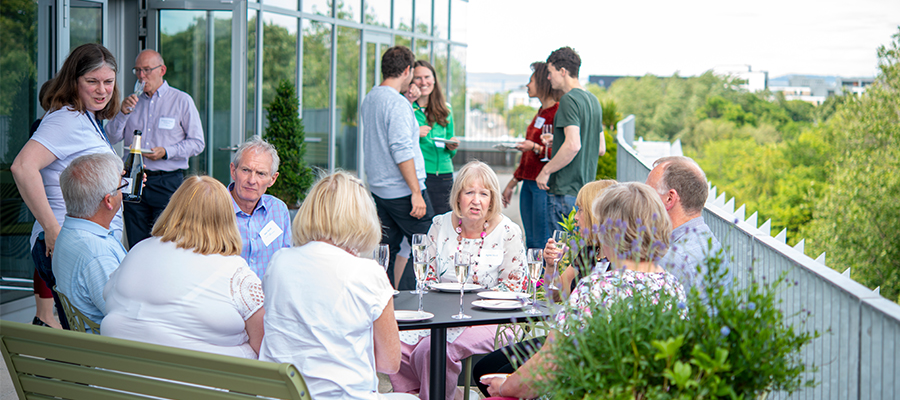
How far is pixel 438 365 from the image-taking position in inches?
109

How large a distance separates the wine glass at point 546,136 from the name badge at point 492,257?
1.62 meters

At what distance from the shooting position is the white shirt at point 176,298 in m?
2.07

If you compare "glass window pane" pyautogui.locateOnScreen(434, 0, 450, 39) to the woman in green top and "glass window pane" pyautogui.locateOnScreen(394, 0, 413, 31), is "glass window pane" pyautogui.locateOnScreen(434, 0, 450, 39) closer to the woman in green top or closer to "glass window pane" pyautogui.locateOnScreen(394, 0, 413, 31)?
"glass window pane" pyautogui.locateOnScreen(394, 0, 413, 31)

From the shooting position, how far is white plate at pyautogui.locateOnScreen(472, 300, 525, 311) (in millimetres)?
2723

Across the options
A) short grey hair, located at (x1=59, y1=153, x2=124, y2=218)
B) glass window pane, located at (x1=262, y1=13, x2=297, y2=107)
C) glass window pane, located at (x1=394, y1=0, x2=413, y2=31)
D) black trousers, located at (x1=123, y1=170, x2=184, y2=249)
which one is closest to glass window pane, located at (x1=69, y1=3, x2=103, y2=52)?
black trousers, located at (x1=123, y1=170, x2=184, y2=249)

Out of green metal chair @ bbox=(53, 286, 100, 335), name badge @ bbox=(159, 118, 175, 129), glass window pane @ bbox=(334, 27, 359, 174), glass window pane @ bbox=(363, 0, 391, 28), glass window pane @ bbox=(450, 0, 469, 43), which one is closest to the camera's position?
green metal chair @ bbox=(53, 286, 100, 335)

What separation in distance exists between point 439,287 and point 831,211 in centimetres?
3549

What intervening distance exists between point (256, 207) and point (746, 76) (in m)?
75.0

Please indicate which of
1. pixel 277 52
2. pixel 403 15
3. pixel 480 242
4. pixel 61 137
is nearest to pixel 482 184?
pixel 480 242

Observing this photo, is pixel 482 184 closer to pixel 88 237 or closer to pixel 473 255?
pixel 473 255

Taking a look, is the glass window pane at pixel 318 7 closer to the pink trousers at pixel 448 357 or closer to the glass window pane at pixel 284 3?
the glass window pane at pixel 284 3

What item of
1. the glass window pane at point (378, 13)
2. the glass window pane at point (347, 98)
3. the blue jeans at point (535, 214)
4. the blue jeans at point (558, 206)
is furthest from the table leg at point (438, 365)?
the glass window pane at point (378, 13)

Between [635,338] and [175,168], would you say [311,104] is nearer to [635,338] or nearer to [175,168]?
[175,168]

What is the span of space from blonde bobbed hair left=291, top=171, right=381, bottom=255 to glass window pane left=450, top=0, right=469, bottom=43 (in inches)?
420
